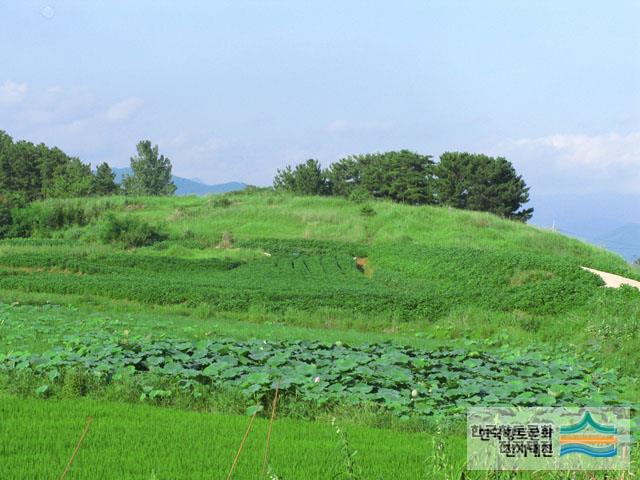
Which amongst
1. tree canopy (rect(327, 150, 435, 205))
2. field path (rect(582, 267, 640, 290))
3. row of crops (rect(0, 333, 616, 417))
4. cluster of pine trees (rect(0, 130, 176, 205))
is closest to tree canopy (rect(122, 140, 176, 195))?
cluster of pine trees (rect(0, 130, 176, 205))

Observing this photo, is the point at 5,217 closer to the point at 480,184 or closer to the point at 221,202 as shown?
the point at 221,202

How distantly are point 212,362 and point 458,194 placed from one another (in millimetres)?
50824

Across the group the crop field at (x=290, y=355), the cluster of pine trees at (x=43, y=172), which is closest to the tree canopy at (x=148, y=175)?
the cluster of pine trees at (x=43, y=172)

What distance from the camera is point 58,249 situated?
28.6 meters

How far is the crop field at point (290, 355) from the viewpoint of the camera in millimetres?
5195

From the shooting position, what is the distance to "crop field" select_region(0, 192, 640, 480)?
5.20m

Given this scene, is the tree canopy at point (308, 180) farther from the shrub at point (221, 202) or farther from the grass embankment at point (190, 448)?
the grass embankment at point (190, 448)

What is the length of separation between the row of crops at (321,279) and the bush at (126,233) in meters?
1.70

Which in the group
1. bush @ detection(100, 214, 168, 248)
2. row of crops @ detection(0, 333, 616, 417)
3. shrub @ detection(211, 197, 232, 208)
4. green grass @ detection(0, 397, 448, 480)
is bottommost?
green grass @ detection(0, 397, 448, 480)

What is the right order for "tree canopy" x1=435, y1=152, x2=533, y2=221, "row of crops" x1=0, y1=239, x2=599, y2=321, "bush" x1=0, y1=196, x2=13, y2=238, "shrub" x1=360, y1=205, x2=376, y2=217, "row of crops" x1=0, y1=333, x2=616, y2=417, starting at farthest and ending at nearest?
"tree canopy" x1=435, y1=152, x2=533, y2=221 → "shrub" x1=360, y1=205, x2=376, y2=217 → "bush" x1=0, y1=196, x2=13, y2=238 → "row of crops" x1=0, y1=239, x2=599, y2=321 → "row of crops" x1=0, y1=333, x2=616, y2=417

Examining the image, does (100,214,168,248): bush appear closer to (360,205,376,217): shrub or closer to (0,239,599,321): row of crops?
(0,239,599,321): row of crops

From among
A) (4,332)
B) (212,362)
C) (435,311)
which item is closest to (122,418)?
(212,362)

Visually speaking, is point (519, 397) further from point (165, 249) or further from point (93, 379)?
point (165, 249)

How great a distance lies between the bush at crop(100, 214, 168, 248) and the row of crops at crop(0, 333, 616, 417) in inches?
889
